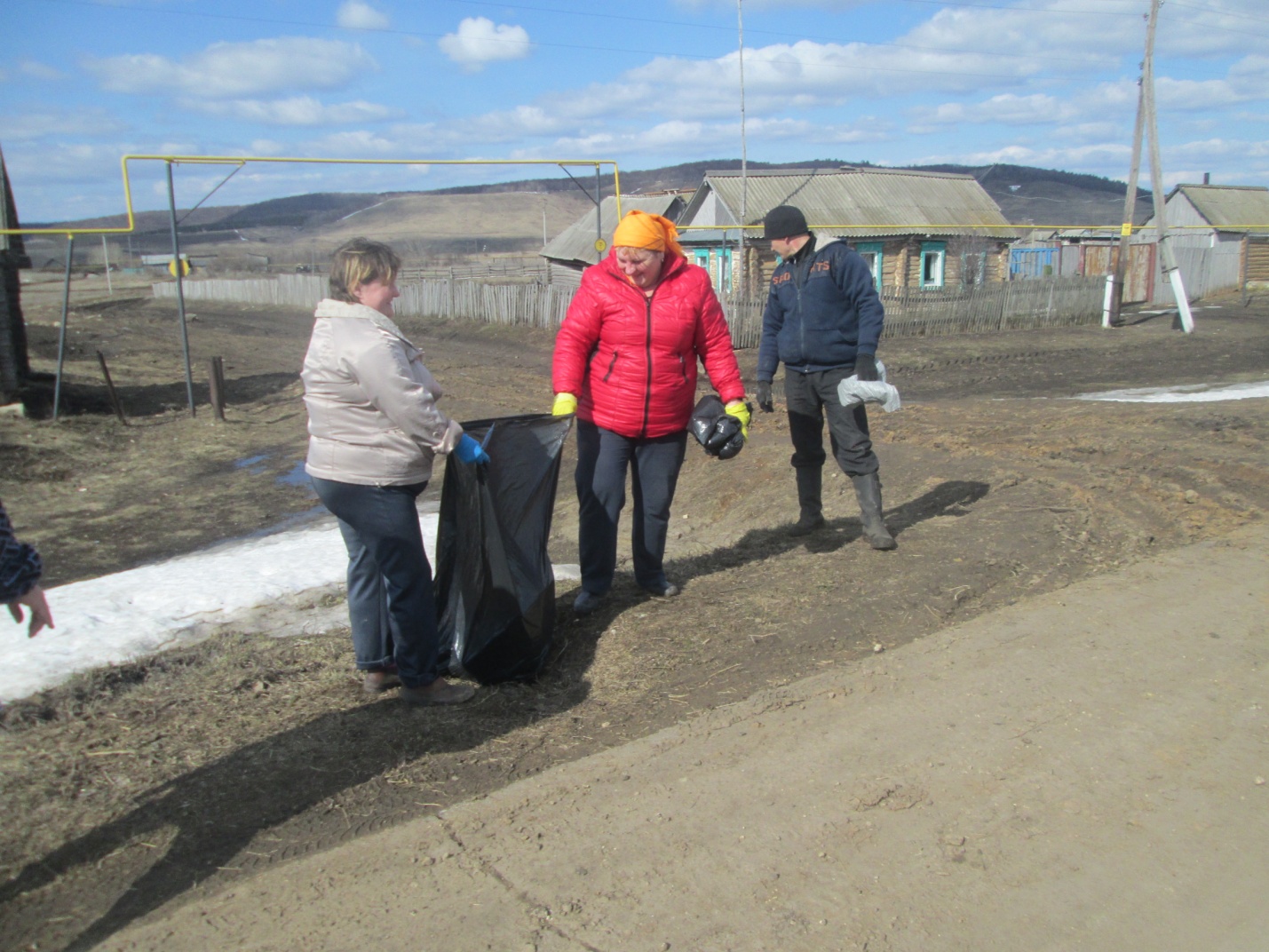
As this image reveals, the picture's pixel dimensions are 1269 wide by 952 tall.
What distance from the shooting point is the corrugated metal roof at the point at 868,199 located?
96.3 feet

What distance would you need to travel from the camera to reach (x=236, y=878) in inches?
102

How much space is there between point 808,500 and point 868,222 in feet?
88.5

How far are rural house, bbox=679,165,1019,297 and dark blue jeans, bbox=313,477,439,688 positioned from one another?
81.7 ft

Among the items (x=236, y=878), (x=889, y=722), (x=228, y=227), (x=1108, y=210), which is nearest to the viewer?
(x=236, y=878)

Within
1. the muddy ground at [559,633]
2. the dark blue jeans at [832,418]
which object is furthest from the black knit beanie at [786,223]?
the muddy ground at [559,633]

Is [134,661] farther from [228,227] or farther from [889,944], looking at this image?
[228,227]

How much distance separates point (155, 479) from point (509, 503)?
297 inches

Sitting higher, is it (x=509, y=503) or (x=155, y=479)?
(x=509, y=503)

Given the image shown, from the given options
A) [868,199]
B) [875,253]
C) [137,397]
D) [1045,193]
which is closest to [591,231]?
[868,199]

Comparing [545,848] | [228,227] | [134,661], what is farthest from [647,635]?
[228,227]

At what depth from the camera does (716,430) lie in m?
Answer: 4.40

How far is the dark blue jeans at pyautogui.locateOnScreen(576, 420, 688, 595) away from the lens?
4293 millimetres

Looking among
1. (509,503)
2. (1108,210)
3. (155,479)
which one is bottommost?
(155,479)

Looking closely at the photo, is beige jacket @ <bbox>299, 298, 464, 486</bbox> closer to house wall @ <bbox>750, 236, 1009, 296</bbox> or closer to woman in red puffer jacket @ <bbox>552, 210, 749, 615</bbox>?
woman in red puffer jacket @ <bbox>552, 210, 749, 615</bbox>
